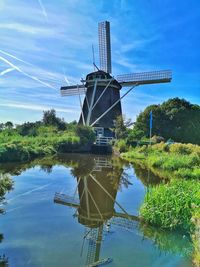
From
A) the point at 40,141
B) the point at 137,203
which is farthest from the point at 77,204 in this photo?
the point at 40,141

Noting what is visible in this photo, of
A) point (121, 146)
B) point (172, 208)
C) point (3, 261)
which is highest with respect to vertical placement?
point (121, 146)

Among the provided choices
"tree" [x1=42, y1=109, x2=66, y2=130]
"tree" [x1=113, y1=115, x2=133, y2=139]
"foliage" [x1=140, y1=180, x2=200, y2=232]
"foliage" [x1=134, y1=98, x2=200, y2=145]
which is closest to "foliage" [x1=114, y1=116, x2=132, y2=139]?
"tree" [x1=113, y1=115, x2=133, y2=139]

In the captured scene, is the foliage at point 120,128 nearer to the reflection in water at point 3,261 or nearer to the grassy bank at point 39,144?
the grassy bank at point 39,144

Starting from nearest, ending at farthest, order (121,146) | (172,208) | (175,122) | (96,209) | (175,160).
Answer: (172,208)
(96,209)
(175,160)
(121,146)
(175,122)

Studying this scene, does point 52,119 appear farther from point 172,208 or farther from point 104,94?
point 172,208

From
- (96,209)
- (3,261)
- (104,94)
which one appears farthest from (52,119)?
(3,261)

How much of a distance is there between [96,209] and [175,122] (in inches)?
1173

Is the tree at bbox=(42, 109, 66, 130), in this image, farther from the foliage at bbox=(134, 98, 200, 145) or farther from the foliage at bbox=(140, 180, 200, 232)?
the foliage at bbox=(140, 180, 200, 232)

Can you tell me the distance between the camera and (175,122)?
3603 cm

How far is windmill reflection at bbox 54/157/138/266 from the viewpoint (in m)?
5.80

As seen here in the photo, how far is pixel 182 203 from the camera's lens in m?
6.60

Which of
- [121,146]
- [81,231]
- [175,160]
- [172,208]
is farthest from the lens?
[121,146]

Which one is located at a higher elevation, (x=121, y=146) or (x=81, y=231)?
(x=121, y=146)

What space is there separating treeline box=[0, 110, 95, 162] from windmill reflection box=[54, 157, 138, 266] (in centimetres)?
697
